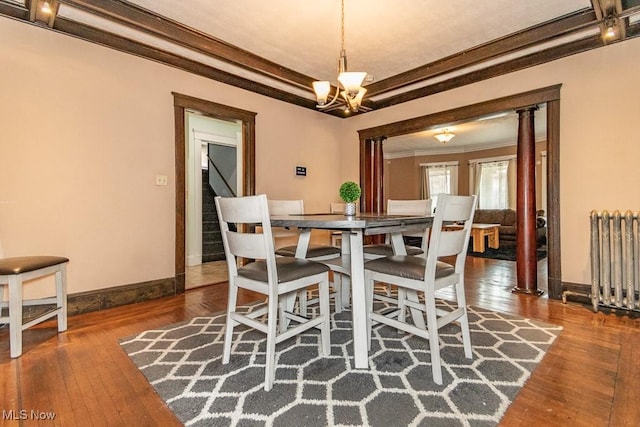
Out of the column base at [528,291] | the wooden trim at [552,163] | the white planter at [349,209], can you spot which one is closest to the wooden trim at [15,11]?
the white planter at [349,209]

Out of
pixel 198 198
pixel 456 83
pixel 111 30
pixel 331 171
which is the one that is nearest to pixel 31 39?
pixel 111 30

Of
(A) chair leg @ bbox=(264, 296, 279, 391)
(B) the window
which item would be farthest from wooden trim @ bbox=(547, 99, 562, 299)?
(B) the window

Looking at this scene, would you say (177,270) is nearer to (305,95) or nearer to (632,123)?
(305,95)

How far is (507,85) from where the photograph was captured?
3.23m

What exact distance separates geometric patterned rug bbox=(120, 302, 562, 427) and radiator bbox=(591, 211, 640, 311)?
0.72 m

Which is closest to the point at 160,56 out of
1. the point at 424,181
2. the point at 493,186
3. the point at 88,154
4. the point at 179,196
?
the point at 88,154

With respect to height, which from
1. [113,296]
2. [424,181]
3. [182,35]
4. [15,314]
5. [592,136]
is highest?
[182,35]

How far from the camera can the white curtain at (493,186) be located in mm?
7379

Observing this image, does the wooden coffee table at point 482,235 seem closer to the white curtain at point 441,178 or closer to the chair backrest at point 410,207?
the white curtain at point 441,178

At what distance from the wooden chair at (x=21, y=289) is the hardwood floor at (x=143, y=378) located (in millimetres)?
112

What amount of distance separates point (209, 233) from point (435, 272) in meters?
4.22

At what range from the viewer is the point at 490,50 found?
120 inches

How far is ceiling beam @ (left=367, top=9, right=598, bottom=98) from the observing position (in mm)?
2535

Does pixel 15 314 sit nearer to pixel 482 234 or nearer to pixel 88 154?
pixel 88 154
